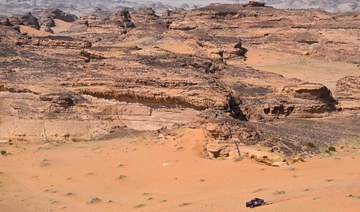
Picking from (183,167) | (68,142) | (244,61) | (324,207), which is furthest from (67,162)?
(244,61)

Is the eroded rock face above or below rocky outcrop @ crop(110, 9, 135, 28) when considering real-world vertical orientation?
below

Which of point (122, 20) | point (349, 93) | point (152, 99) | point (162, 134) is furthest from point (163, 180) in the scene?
point (122, 20)

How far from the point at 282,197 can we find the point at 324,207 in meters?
1.77

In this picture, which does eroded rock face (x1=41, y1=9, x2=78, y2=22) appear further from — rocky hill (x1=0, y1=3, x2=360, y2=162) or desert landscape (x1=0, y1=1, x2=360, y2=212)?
rocky hill (x1=0, y1=3, x2=360, y2=162)

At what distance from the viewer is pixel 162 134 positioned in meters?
21.5

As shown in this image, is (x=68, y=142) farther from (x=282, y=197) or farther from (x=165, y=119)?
(x=282, y=197)

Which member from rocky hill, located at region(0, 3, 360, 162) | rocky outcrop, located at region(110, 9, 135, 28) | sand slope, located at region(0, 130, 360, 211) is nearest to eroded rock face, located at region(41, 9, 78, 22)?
rocky outcrop, located at region(110, 9, 135, 28)

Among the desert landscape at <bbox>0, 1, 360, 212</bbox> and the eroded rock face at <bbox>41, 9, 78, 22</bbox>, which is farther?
the eroded rock face at <bbox>41, 9, 78, 22</bbox>

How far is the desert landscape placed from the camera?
15664 mm

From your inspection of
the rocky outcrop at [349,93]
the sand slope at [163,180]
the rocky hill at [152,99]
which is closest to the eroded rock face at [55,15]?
the rocky hill at [152,99]

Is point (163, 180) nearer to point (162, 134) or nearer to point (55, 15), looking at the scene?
point (162, 134)

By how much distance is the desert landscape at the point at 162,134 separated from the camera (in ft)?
51.4

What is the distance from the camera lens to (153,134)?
72.9ft

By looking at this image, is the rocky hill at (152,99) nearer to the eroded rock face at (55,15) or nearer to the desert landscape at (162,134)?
the desert landscape at (162,134)
